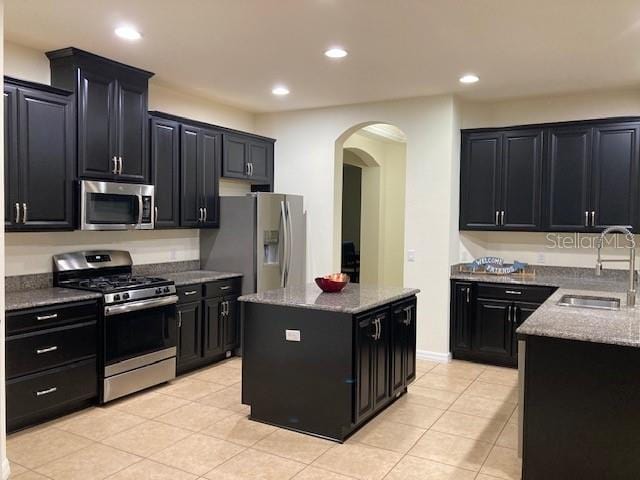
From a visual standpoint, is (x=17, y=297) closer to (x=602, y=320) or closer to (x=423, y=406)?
(x=423, y=406)

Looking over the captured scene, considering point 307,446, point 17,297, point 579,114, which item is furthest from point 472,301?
point 17,297

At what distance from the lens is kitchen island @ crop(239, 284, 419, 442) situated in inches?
137

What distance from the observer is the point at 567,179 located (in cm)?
523

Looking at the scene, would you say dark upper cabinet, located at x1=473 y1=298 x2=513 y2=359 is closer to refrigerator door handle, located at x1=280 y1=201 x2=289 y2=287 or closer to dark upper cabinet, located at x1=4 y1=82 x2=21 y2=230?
refrigerator door handle, located at x1=280 y1=201 x2=289 y2=287

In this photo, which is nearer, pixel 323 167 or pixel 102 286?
pixel 102 286

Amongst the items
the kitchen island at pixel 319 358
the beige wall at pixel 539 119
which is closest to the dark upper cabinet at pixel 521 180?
the beige wall at pixel 539 119

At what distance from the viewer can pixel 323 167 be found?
6164mm

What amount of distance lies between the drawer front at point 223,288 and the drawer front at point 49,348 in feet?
4.24

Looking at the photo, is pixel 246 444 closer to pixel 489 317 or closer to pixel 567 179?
pixel 489 317

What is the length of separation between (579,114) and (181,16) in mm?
4028

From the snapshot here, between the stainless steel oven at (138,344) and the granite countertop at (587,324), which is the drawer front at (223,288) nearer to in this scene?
the stainless steel oven at (138,344)

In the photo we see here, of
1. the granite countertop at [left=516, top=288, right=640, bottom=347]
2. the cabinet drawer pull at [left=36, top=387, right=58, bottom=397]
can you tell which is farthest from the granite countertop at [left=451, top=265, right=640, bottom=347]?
the cabinet drawer pull at [left=36, top=387, right=58, bottom=397]

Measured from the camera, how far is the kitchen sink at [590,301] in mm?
3721

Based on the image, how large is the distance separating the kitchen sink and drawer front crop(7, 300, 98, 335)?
3403 mm
